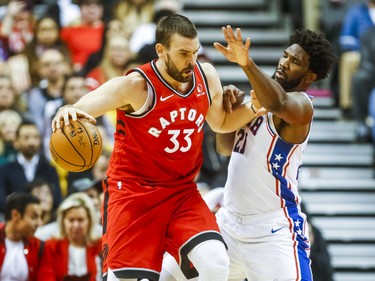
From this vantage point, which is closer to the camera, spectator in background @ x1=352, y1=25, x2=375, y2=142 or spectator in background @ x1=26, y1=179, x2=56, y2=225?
spectator in background @ x1=26, y1=179, x2=56, y2=225

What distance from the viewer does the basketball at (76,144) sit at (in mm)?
6504

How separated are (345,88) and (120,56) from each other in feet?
9.79

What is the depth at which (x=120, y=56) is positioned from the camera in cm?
1214

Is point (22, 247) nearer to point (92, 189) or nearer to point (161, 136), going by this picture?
point (92, 189)

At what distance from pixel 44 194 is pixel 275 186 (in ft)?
12.4

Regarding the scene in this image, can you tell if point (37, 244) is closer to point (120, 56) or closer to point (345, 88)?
point (120, 56)

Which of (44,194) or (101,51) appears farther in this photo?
(101,51)

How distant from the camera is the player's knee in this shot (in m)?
6.68

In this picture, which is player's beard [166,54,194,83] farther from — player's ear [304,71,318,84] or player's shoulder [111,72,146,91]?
player's ear [304,71,318,84]

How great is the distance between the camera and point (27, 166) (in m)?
10.9

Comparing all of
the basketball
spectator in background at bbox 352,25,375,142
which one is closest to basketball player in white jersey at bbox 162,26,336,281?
the basketball

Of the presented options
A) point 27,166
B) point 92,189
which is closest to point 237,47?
point 92,189

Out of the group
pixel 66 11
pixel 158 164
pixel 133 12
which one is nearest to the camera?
pixel 158 164

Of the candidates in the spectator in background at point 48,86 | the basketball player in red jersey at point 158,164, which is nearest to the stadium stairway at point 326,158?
the spectator in background at point 48,86
